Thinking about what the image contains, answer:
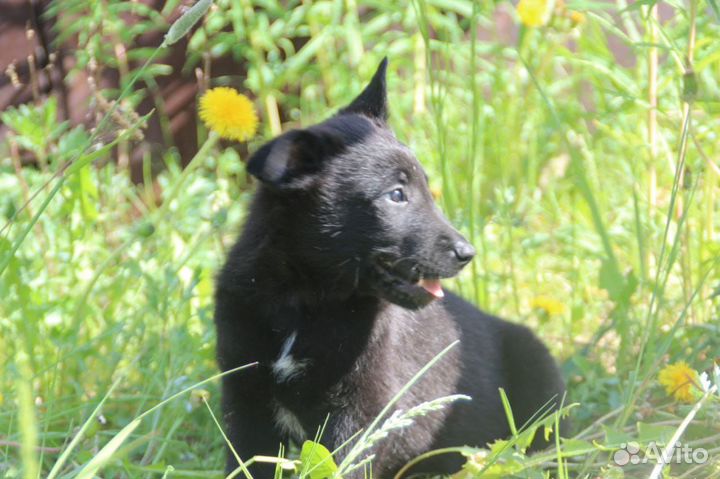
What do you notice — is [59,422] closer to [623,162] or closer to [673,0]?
[673,0]

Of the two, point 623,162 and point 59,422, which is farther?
point 623,162

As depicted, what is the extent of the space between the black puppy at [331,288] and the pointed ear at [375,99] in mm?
182

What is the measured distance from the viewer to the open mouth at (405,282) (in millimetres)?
2186

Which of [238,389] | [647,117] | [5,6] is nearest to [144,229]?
[238,389]

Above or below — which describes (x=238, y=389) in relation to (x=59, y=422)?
above

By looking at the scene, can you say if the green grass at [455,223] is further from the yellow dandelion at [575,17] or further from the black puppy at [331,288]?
the black puppy at [331,288]

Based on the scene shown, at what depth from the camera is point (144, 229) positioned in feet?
7.98

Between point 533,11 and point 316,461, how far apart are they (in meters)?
2.03

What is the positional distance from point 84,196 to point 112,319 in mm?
419

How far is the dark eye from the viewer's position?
2.28 meters

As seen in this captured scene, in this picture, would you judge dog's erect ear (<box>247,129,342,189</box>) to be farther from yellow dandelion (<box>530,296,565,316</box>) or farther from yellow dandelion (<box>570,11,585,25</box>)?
yellow dandelion (<box>570,11,585,25</box>)

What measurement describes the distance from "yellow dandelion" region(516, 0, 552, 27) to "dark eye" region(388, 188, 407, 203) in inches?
48.5

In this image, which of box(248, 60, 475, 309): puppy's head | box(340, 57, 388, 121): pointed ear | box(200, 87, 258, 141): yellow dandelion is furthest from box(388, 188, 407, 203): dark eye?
box(200, 87, 258, 141): yellow dandelion

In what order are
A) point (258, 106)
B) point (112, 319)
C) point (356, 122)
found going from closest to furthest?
point (356, 122) < point (112, 319) < point (258, 106)
